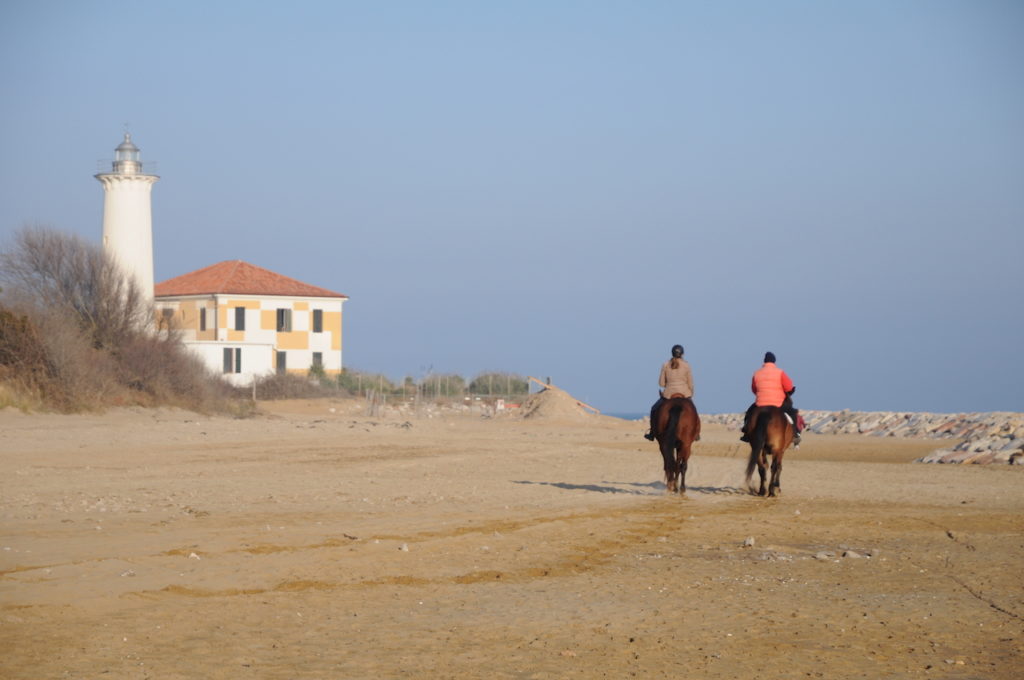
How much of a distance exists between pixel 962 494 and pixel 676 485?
451cm

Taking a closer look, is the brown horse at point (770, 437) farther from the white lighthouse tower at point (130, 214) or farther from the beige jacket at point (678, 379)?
the white lighthouse tower at point (130, 214)

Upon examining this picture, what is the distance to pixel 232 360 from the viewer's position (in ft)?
179

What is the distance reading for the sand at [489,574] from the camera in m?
7.92

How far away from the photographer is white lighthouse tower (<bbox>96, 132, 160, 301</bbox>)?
49.3m

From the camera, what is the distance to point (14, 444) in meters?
25.0

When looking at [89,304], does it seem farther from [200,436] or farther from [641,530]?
[641,530]

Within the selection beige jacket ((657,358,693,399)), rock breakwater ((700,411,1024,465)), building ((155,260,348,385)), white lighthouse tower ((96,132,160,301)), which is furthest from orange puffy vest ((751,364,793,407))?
building ((155,260,348,385))

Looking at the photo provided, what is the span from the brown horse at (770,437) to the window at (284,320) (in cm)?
4395

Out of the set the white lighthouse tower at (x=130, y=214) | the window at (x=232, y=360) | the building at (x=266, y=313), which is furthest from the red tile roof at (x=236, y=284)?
the white lighthouse tower at (x=130, y=214)

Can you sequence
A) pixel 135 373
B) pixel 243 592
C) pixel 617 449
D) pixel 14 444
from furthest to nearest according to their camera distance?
pixel 135 373, pixel 617 449, pixel 14 444, pixel 243 592

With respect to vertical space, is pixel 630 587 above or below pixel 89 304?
below

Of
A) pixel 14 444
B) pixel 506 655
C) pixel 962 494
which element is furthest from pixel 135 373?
pixel 506 655

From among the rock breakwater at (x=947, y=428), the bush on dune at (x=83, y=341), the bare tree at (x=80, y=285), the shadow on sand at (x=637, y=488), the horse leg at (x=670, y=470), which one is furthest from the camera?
the bare tree at (x=80, y=285)

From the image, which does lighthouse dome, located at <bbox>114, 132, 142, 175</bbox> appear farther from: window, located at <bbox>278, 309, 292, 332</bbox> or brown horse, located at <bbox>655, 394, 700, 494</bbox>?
brown horse, located at <bbox>655, 394, 700, 494</bbox>
